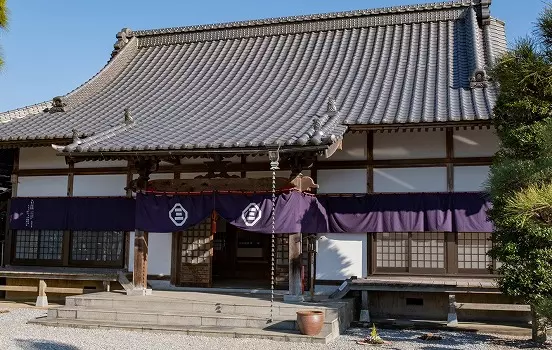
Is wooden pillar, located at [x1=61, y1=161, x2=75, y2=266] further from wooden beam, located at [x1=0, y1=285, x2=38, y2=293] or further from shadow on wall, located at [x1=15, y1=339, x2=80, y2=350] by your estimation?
shadow on wall, located at [x1=15, y1=339, x2=80, y2=350]

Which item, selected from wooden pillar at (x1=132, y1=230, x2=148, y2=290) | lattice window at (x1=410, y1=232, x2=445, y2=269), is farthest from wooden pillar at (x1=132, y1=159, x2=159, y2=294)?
lattice window at (x1=410, y1=232, x2=445, y2=269)

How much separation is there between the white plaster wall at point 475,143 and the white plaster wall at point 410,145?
299 mm

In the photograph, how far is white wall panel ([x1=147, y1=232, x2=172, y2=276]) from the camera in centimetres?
1384

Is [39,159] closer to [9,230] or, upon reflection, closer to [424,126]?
[9,230]

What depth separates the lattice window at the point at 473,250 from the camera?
12.2 metres

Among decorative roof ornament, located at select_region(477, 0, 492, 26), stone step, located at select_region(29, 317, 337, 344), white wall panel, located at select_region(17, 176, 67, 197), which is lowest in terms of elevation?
stone step, located at select_region(29, 317, 337, 344)

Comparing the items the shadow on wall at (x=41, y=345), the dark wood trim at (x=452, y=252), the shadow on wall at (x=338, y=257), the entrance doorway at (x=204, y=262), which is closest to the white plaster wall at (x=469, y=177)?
the dark wood trim at (x=452, y=252)

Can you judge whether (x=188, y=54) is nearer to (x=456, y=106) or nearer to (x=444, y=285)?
(x=456, y=106)

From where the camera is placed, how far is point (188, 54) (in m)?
18.5

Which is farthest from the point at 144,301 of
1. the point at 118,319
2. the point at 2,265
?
the point at 2,265

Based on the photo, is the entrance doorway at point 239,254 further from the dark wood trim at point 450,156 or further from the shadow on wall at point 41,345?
the shadow on wall at point 41,345

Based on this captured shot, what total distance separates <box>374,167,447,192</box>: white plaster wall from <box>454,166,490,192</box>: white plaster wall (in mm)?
253

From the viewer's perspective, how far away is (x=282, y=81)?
615 inches

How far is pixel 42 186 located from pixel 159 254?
139 inches
